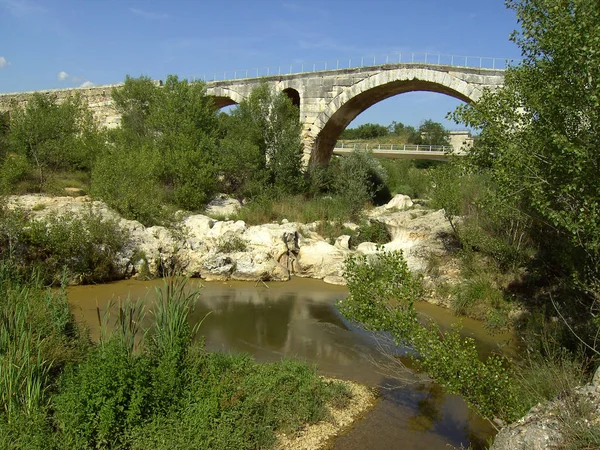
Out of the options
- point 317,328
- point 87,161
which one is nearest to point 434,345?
point 317,328

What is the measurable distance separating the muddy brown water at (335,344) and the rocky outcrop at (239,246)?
1.62ft

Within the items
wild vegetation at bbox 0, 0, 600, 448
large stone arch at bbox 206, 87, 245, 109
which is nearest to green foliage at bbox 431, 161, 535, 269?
Result: wild vegetation at bbox 0, 0, 600, 448

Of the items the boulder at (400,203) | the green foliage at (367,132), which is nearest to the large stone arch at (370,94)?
the boulder at (400,203)

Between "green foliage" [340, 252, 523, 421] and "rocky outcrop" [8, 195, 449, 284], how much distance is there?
6.85 metres

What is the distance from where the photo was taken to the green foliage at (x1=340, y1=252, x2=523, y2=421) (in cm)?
434

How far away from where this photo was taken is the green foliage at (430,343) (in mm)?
4344

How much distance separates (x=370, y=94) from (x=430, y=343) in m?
16.6

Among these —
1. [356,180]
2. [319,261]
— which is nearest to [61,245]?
[319,261]

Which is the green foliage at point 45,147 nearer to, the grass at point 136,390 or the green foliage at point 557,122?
the grass at point 136,390

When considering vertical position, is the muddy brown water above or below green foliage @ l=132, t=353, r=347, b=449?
below

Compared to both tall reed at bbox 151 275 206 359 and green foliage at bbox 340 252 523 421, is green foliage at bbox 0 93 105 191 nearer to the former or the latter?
tall reed at bbox 151 275 206 359

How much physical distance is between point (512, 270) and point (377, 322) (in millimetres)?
6259

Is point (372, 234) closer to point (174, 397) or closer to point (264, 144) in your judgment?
point (264, 144)

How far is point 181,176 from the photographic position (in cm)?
1631
